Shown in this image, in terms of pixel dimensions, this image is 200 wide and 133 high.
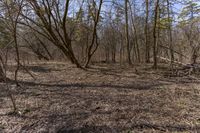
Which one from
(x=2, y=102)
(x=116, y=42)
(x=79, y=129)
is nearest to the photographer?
(x=79, y=129)

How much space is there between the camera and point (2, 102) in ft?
13.1

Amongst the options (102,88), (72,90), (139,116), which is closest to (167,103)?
(139,116)

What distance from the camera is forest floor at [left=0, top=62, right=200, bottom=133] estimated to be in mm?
2881

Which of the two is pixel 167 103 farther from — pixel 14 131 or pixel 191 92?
pixel 14 131

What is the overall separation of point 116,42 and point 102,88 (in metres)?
11.1

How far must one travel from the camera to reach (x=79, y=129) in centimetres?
282

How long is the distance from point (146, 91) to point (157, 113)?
4.54 feet

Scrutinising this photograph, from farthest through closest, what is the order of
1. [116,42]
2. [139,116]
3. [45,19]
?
[116,42] < [45,19] < [139,116]

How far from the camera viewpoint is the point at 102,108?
11.5 feet

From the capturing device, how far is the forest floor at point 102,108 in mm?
2881

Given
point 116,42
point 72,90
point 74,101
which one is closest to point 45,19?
point 72,90

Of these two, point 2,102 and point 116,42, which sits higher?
point 116,42

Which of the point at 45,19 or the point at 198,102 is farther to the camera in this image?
the point at 45,19

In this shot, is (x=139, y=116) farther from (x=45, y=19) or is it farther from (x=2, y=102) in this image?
(x=45, y=19)
